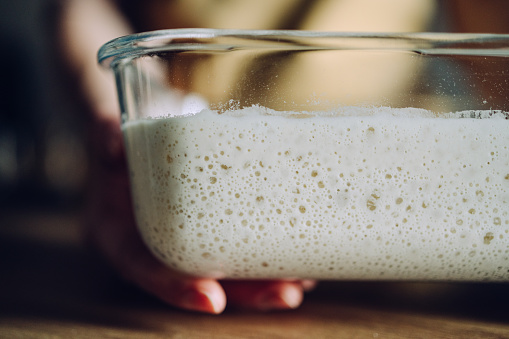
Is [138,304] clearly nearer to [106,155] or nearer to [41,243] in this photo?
[106,155]

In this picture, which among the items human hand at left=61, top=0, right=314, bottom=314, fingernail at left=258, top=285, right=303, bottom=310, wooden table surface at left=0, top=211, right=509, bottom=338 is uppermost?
human hand at left=61, top=0, right=314, bottom=314

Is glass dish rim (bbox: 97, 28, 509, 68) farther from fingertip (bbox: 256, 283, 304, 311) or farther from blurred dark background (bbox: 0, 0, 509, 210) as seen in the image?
blurred dark background (bbox: 0, 0, 509, 210)

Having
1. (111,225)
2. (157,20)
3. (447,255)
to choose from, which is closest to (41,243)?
(111,225)

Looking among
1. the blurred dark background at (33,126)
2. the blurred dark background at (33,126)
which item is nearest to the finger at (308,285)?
the blurred dark background at (33,126)

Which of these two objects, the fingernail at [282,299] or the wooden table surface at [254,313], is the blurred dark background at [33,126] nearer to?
the wooden table surface at [254,313]

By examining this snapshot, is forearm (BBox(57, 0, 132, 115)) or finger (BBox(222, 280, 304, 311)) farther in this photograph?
forearm (BBox(57, 0, 132, 115))

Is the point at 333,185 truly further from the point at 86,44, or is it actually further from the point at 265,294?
the point at 86,44

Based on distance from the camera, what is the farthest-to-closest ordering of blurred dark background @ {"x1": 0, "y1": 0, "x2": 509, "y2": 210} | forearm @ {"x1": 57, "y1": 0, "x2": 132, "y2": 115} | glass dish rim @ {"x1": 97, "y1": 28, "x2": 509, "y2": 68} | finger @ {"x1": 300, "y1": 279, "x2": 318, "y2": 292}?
blurred dark background @ {"x1": 0, "y1": 0, "x2": 509, "y2": 210} < forearm @ {"x1": 57, "y1": 0, "x2": 132, "y2": 115} < finger @ {"x1": 300, "y1": 279, "x2": 318, "y2": 292} < glass dish rim @ {"x1": 97, "y1": 28, "x2": 509, "y2": 68}

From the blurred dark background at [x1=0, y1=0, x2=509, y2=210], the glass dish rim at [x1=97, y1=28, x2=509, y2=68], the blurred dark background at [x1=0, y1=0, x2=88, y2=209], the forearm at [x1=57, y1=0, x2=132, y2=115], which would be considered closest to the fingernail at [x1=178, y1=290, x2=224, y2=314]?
the glass dish rim at [x1=97, y1=28, x2=509, y2=68]
